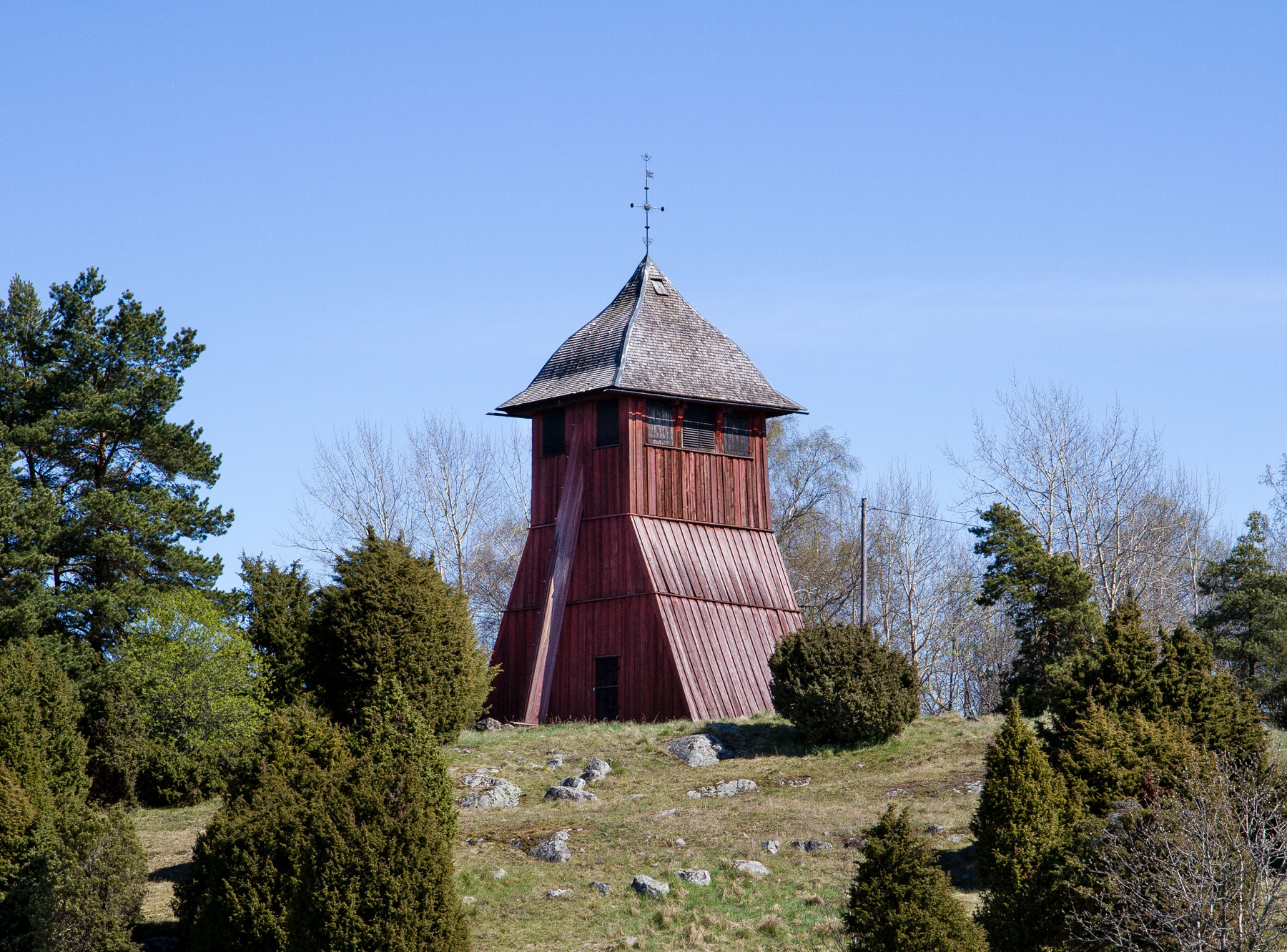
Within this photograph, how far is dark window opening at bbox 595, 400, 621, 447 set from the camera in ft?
108

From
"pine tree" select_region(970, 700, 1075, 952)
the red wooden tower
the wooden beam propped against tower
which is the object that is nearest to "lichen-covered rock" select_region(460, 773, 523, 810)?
the red wooden tower

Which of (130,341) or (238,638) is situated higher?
A: (130,341)

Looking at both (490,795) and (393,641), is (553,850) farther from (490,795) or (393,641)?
(393,641)

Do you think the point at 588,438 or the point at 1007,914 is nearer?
the point at 1007,914

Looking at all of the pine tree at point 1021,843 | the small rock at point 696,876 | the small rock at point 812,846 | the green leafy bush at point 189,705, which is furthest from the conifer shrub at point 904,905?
the green leafy bush at point 189,705

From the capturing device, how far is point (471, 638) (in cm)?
2583

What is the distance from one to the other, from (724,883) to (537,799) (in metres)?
5.73

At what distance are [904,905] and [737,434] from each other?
20908mm

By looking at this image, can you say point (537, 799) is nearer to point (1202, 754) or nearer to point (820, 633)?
point (820, 633)

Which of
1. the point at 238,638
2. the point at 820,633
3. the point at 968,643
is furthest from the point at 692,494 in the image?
the point at 968,643

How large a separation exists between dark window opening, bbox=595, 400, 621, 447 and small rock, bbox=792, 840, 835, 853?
14.3 metres

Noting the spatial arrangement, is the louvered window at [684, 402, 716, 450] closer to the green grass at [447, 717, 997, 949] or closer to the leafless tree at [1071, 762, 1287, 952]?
the green grass at [447, 717, 997, 949]

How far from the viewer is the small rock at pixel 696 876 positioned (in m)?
18.4

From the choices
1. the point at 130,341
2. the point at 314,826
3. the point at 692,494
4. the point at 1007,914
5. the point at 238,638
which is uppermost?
the point at 130,341
